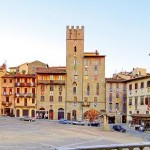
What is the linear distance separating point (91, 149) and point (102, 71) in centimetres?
7857

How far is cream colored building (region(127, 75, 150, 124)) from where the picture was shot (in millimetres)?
70981

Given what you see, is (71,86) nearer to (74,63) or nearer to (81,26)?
(74,63)

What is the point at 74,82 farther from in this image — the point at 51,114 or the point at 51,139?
the point at 51,139

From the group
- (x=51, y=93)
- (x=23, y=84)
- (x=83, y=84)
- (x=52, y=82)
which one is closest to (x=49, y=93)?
(x=51, y=93)

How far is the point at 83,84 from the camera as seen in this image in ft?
299

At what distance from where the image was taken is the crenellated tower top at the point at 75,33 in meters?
92.3

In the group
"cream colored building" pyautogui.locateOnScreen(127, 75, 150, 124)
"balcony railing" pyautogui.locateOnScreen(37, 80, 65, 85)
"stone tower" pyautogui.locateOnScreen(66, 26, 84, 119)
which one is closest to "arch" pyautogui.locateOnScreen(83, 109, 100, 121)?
"stone tower" pyautogui.locateOnScreen(66, 26, 84, 119)

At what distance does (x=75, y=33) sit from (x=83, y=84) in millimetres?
12076

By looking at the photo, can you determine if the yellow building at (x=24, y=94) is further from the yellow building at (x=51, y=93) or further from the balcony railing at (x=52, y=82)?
the balcony railing at (x=52, y=82)

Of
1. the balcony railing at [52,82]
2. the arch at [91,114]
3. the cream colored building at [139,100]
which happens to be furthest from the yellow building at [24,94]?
the cream colored building at [139,100]

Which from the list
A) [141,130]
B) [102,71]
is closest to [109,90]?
[102,71]

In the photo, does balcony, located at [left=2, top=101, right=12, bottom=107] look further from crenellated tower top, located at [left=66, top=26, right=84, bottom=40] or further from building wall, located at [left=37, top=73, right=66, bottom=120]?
crenellated tower top, located at [left=66, top=26, right=84, bottom=40]

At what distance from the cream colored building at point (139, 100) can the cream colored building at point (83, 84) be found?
36.9 feet

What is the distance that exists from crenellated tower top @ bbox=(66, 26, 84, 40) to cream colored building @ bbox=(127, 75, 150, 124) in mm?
18151
